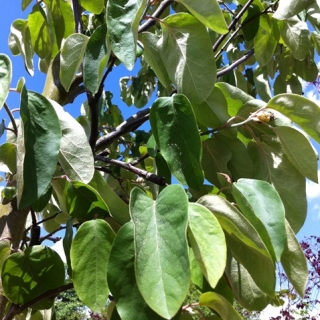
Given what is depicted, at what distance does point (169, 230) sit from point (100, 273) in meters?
0.11

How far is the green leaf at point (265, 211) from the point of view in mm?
465

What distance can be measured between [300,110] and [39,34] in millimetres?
469

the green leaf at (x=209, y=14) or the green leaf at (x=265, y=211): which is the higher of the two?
the green leaf at (x=209, y=14)

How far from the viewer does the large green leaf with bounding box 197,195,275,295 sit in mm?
447

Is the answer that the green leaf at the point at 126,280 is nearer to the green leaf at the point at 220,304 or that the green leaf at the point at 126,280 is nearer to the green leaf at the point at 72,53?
the green leaf at the point at 220,304

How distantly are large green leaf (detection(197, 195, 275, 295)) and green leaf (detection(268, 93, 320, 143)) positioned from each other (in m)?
0.17

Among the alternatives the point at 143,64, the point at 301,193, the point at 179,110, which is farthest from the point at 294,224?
the point at 143,64

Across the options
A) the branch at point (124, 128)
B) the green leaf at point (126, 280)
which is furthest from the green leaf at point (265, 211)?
the branch at point (124, 128)

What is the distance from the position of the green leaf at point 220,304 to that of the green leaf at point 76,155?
18cm

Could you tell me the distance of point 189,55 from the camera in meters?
0.58

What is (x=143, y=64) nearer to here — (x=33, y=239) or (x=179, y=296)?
(x=33, y=239)

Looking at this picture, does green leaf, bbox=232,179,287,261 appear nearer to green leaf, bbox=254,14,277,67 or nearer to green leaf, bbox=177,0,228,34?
green leaf, bbox=177,0,228,34

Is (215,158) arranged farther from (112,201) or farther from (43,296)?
(43,296)

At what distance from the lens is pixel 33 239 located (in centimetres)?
71
